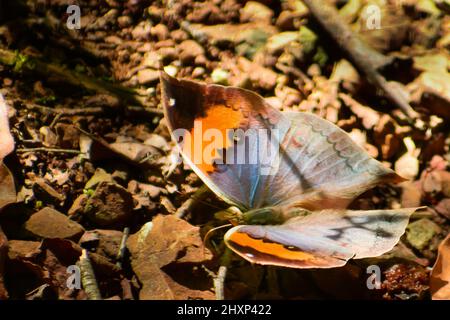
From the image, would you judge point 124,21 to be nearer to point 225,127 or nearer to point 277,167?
point 225,127

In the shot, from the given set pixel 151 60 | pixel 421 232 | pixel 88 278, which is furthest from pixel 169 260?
pixel 151 60

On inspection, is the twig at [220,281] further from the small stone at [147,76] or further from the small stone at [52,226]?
the small stone at [147,76]

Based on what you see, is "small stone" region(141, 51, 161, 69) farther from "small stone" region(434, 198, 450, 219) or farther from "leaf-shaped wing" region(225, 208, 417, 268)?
"small stone" region(434, 198, 450, 219)

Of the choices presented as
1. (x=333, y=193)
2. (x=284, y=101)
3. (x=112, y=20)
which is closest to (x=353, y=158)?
(x=333, y=193)

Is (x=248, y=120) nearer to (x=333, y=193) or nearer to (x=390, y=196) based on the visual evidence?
(x=333, y=193)

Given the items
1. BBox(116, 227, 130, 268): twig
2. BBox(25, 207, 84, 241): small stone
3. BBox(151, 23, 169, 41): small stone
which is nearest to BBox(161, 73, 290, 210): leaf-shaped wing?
BBox(116, 227, 130, 268): twig
